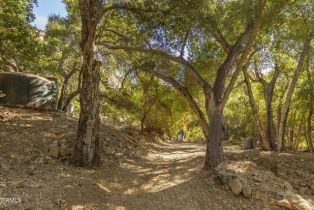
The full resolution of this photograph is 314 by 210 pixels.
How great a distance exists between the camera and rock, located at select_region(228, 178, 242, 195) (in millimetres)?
6097

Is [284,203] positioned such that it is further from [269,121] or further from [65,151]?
[269,121]

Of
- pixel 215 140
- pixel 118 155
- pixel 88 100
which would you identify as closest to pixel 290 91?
pixel 215 140

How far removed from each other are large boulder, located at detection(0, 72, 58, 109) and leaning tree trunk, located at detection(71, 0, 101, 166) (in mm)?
4704

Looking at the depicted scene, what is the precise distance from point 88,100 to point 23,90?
16.2ft

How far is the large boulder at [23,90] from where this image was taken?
1020 cm

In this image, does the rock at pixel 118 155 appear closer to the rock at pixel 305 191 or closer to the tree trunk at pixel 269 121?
the rock at pixel 305 191

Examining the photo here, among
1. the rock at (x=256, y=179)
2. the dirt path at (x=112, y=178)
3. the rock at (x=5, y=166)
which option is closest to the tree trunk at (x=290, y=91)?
the dirt path at (x=112, y=178)

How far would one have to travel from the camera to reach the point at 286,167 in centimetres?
789

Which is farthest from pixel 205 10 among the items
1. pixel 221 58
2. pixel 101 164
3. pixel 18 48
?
pixel 18 48

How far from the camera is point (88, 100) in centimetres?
→ 690

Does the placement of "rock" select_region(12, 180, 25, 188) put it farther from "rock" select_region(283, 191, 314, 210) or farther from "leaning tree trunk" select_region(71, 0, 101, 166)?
"rock" select_region(283, 191, 314, 210)

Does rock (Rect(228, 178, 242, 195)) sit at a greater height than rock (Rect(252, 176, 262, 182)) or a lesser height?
lesser

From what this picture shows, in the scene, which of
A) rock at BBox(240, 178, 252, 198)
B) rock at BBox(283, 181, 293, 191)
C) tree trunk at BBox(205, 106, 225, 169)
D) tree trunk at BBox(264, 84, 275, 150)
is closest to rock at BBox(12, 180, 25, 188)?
rock at BBox(240, 178, 252, 198)

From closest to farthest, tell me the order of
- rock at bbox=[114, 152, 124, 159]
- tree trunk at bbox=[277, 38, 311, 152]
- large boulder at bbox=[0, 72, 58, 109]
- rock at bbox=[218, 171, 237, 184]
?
1. rock at bbox=[218, 171, 237, 184]
2. rock at bbox=[114, 152, 124, 159]
3. tree trunk at bbox=[277, 38, 311, 152]
4. large boulder at bbox=[0, 72, 58, 109]
